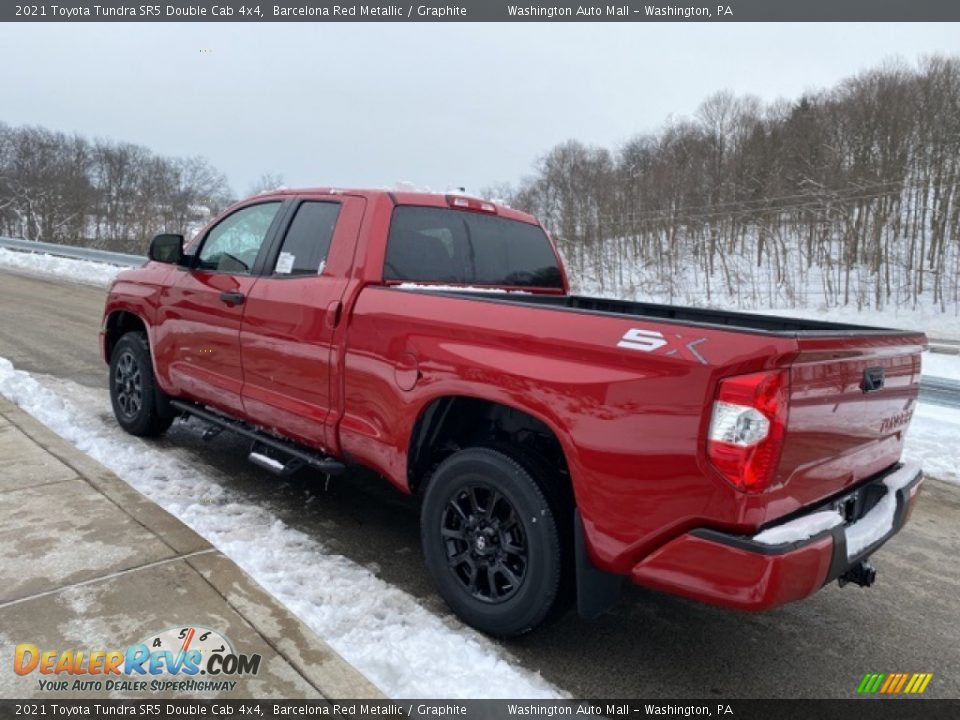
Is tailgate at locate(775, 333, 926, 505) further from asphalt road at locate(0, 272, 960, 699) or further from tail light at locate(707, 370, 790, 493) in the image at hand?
asphalt road at locate(0, 272, 960, 699)

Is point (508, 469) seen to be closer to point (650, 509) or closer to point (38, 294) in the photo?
point (650, 509)

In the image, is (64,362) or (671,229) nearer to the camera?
(64,362)

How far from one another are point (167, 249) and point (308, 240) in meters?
1.40

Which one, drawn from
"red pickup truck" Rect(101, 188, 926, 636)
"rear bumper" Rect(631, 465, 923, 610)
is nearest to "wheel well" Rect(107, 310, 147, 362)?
"red pickup truck" Rect(101, 188, 926, 636)

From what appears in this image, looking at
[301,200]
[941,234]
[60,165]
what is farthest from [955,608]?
[60,165]

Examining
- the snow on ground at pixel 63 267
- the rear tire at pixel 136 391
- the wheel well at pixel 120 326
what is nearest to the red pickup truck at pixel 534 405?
the rear tire at pixel 136 391

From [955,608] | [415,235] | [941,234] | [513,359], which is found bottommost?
[955,608]

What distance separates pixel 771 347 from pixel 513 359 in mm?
971

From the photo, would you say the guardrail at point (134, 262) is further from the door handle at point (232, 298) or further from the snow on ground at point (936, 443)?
the door handle at point (232, 298)

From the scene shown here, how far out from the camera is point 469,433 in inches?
125

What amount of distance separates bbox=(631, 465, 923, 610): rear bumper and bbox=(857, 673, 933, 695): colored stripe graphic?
0.70 metres

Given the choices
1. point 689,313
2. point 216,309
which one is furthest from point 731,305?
point 216,309

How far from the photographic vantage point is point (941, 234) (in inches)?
1249

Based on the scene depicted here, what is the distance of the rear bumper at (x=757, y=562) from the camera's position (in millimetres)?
2062
